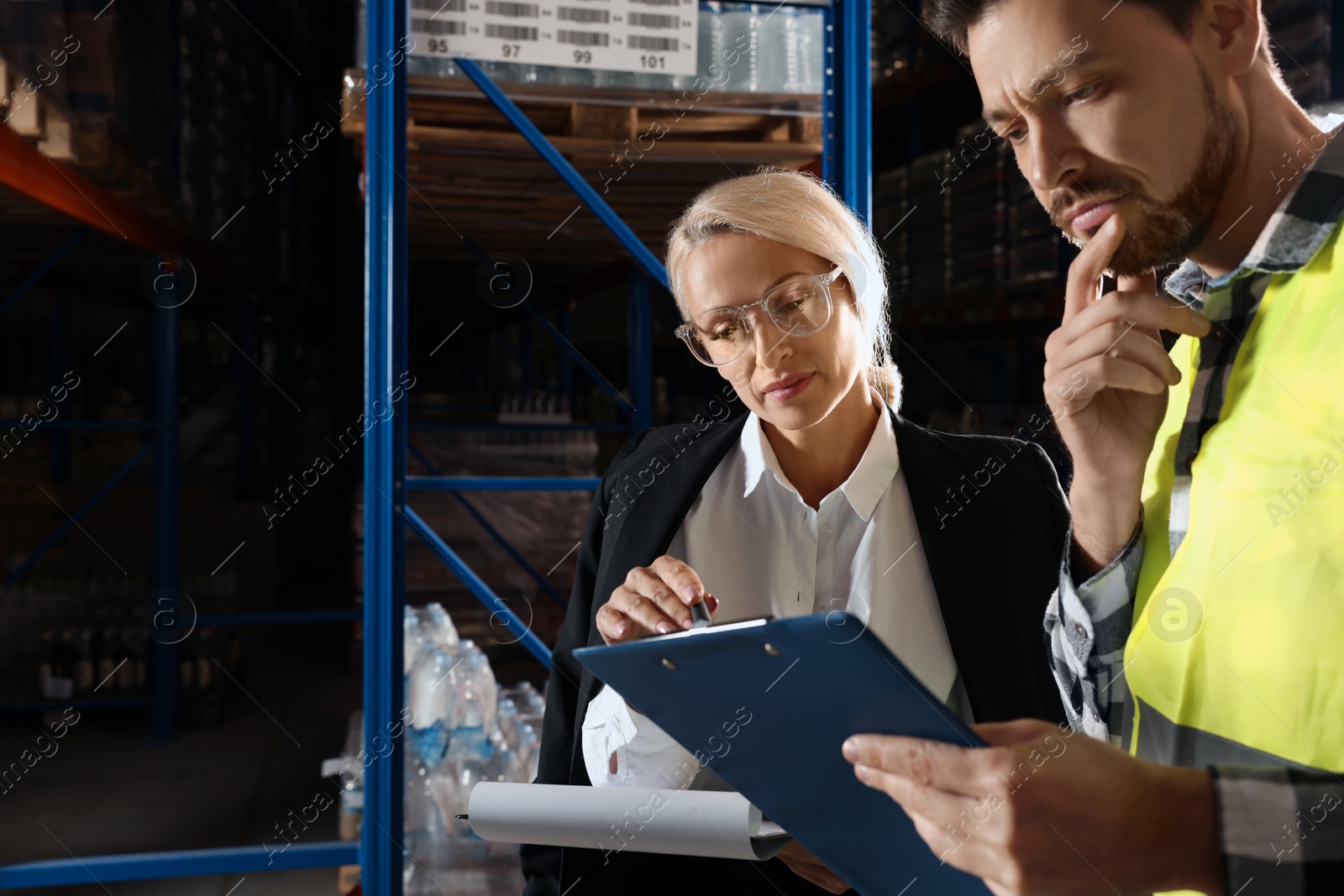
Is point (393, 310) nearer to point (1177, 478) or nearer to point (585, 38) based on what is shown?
point (585, 38)

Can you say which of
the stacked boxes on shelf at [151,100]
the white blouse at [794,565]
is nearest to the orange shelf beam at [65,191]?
the stacked boxes on shelf at [151,100]

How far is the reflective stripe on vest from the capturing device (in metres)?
0.80

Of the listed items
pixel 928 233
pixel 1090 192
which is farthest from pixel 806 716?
pixel 928 233

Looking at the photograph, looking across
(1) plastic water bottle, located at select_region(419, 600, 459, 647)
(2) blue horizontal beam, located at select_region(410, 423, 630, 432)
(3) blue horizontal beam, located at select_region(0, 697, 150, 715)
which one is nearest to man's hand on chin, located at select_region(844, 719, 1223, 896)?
(1) plastic water bottle, located at select_region(419, 600, 459, 647)

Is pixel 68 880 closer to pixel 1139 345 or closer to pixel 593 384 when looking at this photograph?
pixel 1139 345

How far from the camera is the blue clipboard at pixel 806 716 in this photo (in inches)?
30.5

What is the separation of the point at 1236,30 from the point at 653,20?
179 centimetres

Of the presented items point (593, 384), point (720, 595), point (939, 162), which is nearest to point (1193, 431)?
point (720, 595)

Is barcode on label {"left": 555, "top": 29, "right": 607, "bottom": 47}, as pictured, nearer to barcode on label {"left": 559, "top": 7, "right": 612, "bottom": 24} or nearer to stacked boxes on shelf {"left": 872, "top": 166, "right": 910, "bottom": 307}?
barcode on label {"left": 559, "top": 7, "right": 612, "bottom": 24}

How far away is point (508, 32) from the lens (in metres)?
2.39

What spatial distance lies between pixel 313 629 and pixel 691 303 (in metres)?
7.99

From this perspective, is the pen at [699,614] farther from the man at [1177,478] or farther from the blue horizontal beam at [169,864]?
the blue horizontal beam at [169,864]

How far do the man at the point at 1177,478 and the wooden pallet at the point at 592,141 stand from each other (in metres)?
1.72

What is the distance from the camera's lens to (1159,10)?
97 centimetres
